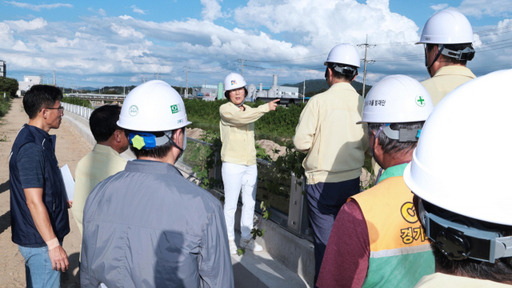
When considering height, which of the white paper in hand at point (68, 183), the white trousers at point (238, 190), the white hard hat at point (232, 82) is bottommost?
the white trousers at point (238, 190)

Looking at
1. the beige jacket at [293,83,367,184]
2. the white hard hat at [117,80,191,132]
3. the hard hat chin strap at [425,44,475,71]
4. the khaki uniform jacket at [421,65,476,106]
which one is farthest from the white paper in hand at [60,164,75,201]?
the hard hat chin strap at [425,44,475,71]

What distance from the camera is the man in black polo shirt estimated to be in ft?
9.57

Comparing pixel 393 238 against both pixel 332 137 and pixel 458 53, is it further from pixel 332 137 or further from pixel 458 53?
pixel 458 53

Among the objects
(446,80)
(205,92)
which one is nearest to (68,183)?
(446,80)

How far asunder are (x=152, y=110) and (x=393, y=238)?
1.39 m

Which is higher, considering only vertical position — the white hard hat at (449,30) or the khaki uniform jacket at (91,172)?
the white hard hat at (449,30)

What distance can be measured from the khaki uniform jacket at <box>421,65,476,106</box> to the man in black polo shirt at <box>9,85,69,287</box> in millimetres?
3115

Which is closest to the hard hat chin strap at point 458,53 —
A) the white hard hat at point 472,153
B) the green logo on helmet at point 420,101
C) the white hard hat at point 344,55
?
the white hard hat at point 344,55

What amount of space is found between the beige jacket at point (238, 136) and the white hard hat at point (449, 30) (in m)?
A: 2.16

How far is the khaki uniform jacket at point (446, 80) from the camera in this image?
3.00m

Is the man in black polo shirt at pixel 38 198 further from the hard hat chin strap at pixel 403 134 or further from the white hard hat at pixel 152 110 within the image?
the hard hat chin strap at pixel 403 134

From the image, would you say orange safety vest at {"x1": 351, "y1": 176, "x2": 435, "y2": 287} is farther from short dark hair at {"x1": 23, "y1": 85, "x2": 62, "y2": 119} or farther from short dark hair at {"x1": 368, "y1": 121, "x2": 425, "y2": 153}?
short dark hair at {"x1": 23, "y1": 85, "x2": 62, "y2": 119}

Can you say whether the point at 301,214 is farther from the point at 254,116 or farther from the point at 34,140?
the point at 34,140

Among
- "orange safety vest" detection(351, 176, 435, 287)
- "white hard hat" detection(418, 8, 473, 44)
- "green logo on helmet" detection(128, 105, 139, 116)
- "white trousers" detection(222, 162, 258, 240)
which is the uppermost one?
"white hard hat" detection(418, 8, 473, 44)
